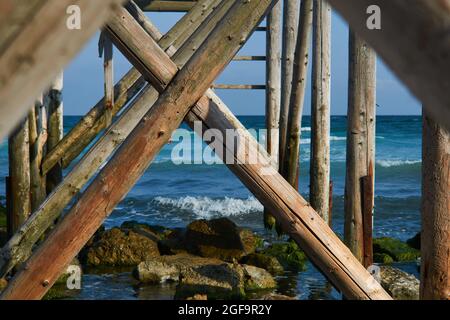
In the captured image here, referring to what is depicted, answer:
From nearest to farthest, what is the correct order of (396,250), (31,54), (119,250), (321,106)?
1. (31,54)
2. (119,250)
3. (321,106)
4. (396,250)

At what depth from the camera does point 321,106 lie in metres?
8.20

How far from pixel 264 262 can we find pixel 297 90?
2252mm

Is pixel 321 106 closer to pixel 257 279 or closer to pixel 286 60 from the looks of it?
pixel 286 60

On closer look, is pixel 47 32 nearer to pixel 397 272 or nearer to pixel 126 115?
pixel 126 115

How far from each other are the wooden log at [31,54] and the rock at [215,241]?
7.35 meters

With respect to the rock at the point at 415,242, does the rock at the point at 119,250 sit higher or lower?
higher

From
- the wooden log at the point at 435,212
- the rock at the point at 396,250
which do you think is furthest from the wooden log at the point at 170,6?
the wooden log at the point at 435,212

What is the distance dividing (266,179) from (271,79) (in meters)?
6.94

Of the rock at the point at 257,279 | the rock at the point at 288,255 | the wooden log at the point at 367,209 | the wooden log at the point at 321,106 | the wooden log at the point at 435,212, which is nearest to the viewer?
the wooden log at the point at 435,212

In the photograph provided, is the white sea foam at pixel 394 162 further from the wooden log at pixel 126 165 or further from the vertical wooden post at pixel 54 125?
the wooden log at pixel 126 165

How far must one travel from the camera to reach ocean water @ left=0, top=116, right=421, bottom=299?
704cm

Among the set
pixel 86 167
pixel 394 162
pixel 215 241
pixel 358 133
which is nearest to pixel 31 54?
pixel 86 167

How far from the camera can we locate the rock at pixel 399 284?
6.52 metres
